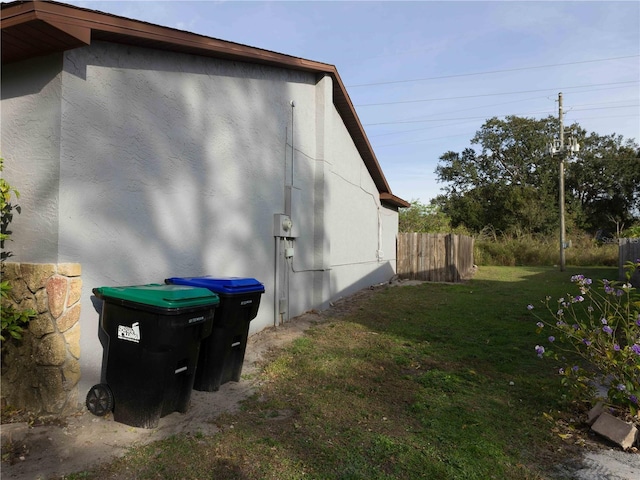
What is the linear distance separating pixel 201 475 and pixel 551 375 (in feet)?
14.0

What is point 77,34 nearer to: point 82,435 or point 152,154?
point 152,154

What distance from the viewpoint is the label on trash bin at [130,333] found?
363cm

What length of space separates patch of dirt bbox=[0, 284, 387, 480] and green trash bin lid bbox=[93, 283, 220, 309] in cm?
106

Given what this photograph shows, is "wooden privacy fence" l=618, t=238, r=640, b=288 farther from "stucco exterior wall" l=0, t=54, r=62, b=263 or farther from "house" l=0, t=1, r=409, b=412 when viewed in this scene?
"stucco exterior wall" l=0, t=54, r=62, b=263

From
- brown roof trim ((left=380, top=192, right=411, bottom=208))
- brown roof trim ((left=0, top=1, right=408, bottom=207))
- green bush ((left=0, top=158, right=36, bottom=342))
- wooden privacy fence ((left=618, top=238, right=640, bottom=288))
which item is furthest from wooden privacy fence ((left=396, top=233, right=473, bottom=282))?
green bush ((left=0, top=158, right=36, bottom=342))

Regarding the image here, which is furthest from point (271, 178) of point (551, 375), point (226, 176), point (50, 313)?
point (551, 375)

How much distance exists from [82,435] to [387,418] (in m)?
2.57

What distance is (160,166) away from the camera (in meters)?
5.01

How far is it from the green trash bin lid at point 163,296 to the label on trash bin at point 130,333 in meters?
0.22

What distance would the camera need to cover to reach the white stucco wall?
408 cm

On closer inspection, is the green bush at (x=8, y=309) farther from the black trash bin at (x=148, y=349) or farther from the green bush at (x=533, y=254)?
the green bush at (x=533, y=254)

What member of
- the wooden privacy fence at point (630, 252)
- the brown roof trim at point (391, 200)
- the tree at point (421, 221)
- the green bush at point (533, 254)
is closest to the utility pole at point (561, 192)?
the green bush at point (533, 254)

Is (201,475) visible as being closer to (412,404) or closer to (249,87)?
(412,404)

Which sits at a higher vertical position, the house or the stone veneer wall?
the house
